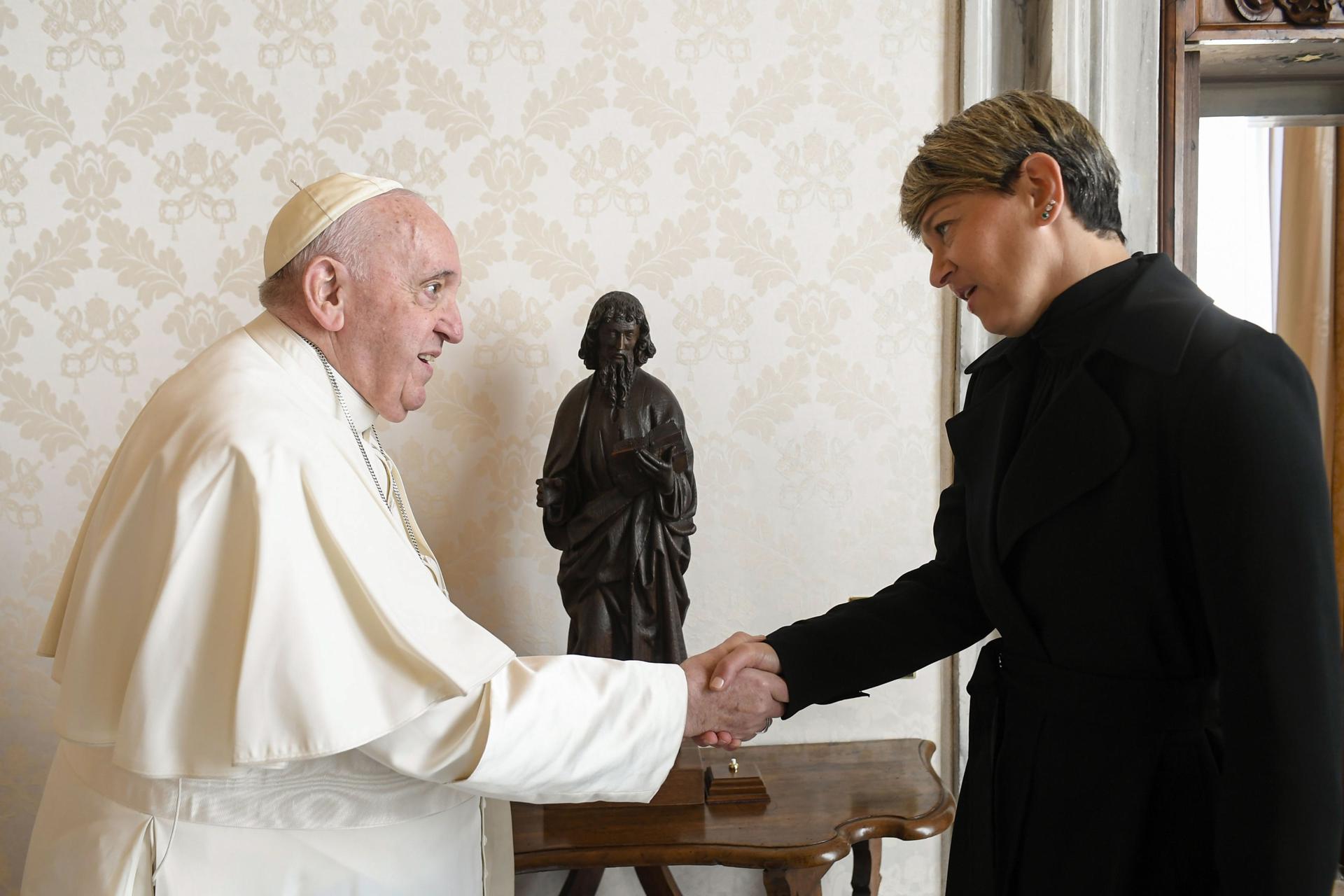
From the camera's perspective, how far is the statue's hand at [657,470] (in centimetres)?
227

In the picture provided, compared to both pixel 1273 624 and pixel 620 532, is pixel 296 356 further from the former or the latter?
pixel 1273 624

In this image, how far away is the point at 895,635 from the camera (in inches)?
78.7

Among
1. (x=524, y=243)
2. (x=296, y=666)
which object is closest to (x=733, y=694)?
(x=296, y=666)

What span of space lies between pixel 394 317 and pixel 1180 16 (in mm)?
2183

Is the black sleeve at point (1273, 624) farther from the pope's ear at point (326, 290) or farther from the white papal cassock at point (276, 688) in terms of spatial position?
the pope's ear at point (326, 290)

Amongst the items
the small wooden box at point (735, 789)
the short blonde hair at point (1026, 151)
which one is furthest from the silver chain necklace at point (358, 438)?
the short blonde hair at point (1026, 151)

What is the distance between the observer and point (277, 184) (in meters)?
2.69

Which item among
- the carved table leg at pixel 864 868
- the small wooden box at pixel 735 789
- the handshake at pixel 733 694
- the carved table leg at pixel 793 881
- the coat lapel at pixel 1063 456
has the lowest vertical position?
the carved table leg at pixel 864 868

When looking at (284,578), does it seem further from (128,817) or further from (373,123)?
(373,123)

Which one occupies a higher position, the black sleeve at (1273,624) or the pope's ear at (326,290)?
the pope's ear at (326,290)

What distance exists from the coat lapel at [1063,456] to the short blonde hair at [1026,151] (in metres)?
0.27

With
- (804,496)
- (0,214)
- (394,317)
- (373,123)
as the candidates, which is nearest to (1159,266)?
(394,317)

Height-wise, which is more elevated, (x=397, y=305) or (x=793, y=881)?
(x=397, y=305)

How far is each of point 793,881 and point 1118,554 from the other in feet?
3.75
